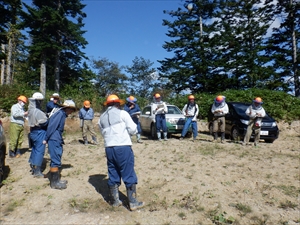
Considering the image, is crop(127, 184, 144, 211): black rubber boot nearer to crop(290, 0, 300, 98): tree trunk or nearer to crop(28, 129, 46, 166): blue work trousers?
crop(28, 129, 46, 166): blue work trousers

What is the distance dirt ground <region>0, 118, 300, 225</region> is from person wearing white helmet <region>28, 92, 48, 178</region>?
15.5 inches

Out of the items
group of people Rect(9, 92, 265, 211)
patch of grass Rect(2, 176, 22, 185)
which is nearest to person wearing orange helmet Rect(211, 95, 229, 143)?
group of people Rect(9, 92, 265, 211)

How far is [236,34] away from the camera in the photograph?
2661 cm

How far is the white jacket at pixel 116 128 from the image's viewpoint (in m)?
4.21

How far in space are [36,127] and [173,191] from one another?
Result: 11.3ft

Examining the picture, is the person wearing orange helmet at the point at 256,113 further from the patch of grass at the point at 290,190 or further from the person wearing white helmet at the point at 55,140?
the person wearing white helmet at the point at 55,140

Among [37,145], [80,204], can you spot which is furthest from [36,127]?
[80,204]

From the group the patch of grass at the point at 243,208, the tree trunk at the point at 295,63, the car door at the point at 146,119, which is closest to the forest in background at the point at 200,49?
the tree trunk at the point at 295,63

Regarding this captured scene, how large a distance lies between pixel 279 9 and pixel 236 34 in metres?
4.57

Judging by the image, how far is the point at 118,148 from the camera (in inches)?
165

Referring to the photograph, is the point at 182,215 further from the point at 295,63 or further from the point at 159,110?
the point at 295,63

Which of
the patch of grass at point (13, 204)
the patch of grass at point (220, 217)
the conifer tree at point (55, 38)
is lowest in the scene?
the patch of grass at point (13, 204)

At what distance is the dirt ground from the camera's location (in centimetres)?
411

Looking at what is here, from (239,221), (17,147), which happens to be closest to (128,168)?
(239,221)
